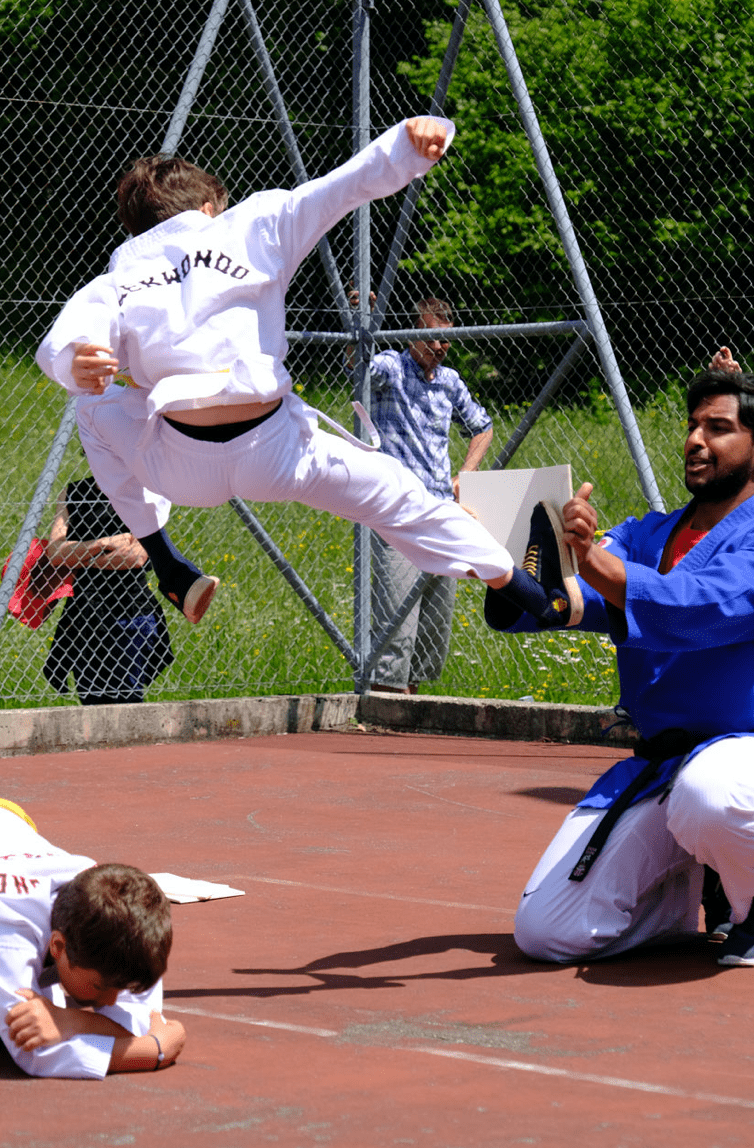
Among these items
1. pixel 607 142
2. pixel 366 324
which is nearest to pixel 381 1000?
pixel 366 324

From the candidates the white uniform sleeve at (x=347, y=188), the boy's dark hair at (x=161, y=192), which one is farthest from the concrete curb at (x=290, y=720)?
the white uniform sleeve at (x=347, y=188)

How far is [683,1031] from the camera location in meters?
3.97

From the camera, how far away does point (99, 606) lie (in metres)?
8.72

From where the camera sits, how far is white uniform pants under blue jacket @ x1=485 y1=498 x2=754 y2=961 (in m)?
4.48

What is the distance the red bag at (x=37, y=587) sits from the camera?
838cm

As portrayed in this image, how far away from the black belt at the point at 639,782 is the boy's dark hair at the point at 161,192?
203cm

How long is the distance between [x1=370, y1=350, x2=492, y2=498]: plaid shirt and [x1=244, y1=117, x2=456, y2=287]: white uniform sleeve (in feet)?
15.5

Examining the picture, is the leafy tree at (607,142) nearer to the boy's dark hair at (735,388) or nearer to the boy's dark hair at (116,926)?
the boy's dark hair at (735,388)

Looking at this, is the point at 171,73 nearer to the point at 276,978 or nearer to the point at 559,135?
the point at 559,135

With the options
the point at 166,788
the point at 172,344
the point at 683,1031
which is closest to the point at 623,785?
the point at 683,1031

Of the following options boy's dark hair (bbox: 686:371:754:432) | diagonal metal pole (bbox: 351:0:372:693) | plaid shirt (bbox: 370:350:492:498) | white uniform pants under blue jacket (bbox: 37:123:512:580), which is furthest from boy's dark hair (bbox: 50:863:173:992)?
diagonal metal pole (bbox: 351:0:372:693)

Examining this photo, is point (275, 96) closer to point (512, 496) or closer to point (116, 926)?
point (512, 496)

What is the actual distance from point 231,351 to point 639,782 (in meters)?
1.73

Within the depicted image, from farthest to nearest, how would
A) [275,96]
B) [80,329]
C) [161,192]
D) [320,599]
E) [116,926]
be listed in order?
[320,599] < [275,96] < [161,192] < [80,329] < [116,926]
